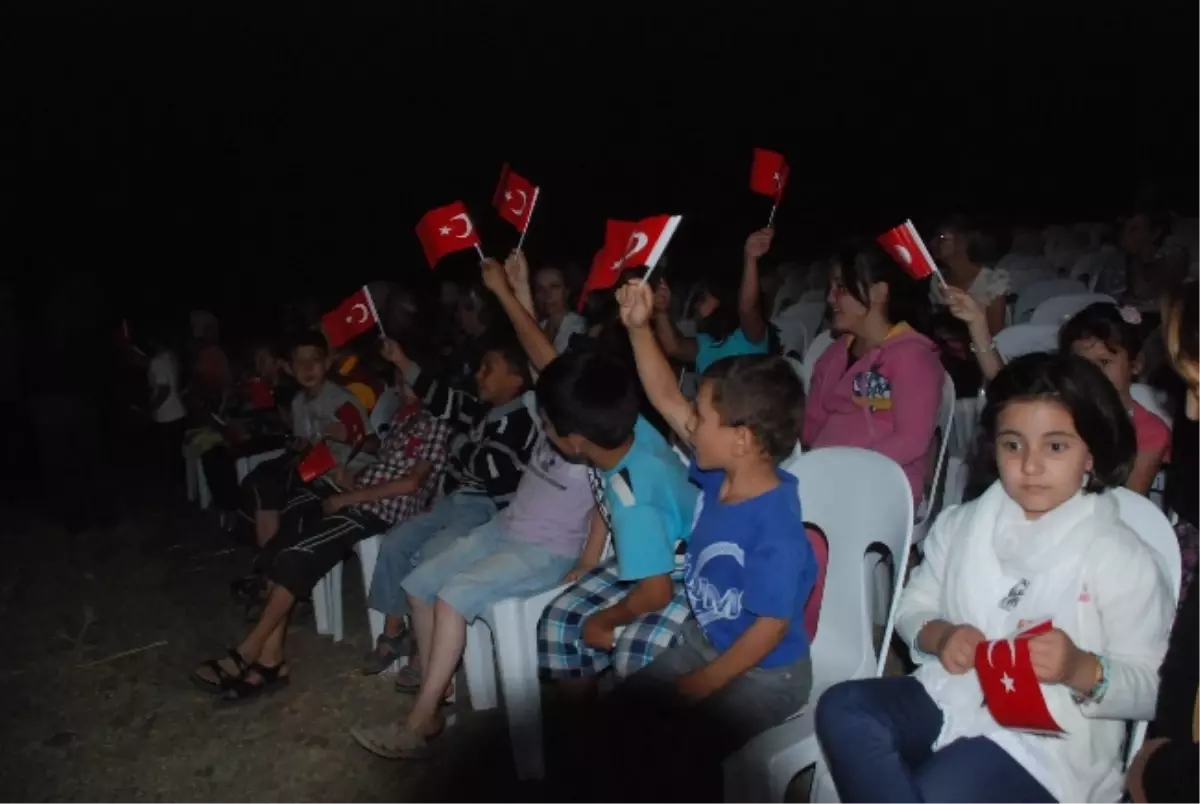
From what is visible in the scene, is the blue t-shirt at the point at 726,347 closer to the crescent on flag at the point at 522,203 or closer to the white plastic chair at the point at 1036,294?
the crescent on flag at the point at 522,203

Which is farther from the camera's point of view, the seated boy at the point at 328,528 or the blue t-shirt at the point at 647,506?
the seated boy at the point at 328,528

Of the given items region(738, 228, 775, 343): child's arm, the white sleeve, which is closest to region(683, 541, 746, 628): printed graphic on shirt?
the white sleeve

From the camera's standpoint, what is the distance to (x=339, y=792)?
259cm

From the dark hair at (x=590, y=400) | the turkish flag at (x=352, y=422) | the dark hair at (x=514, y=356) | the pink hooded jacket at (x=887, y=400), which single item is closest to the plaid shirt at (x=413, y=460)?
the dark hair at (x=514, y=356)

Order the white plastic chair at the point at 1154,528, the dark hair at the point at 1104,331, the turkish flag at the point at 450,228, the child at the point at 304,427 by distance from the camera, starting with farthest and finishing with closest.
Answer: the child at the point at 304,427, the turkish flag at the point at 450,228, the dark hair at the point at 1104,331, the white plastic chair at the point at 1154,528

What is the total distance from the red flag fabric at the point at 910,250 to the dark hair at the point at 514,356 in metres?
1.12

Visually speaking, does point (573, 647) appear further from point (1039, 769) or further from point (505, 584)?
point (1039, 769)

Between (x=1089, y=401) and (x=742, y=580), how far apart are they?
2.35ft

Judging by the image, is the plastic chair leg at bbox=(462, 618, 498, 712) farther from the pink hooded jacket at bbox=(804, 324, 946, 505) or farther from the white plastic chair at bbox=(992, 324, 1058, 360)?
A: the white plastic chair at bbox=(992, 324, 1058, 360)

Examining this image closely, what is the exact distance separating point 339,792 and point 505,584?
0.68 meters

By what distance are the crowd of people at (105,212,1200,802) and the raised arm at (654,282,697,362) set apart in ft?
0.08

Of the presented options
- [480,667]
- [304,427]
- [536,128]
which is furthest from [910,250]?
[536,128]

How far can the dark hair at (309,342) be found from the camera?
3865 mm

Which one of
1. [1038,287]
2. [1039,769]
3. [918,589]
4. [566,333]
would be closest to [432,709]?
[918,589]
